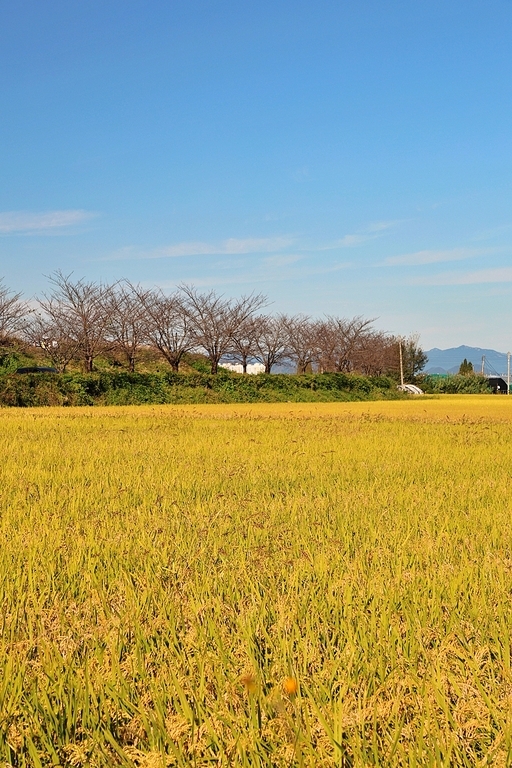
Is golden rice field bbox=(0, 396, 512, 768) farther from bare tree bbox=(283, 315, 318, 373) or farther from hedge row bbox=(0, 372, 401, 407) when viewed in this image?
bare tree bbox=(283, 315, 318, 373)

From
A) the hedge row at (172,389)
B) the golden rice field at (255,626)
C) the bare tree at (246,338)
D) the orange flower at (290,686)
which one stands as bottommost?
the golden rice field at (255,626)

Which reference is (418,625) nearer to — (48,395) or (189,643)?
(189,643)

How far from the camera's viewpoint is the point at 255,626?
2844 mm

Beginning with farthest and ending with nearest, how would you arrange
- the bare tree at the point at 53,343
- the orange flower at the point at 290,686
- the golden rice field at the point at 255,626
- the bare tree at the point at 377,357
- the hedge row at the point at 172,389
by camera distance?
the bare tree at the point at 377,357
the bare tree at the point at 53,343
the hedge row at the point at 172,389
the orange flower at the point at 290,686
the golden rice field at the point at 255,626

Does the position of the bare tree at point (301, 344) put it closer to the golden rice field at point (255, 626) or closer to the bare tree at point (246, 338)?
the bare tree at point (246, 338)

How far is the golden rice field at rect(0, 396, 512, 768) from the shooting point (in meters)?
1.97

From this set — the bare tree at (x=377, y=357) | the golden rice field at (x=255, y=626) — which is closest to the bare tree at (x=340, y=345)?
the bare tree at (x=377, y=357)

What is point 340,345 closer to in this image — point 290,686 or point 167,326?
point 167,326

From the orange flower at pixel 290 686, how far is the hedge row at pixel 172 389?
2634cm

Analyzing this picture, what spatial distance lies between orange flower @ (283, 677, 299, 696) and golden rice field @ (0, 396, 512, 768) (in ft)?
0.09

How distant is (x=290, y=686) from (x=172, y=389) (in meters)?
31.0

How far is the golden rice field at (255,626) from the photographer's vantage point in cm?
197

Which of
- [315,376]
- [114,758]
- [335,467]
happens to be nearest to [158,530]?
[114,758]

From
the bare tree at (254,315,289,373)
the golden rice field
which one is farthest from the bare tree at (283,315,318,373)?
the golden rice field
